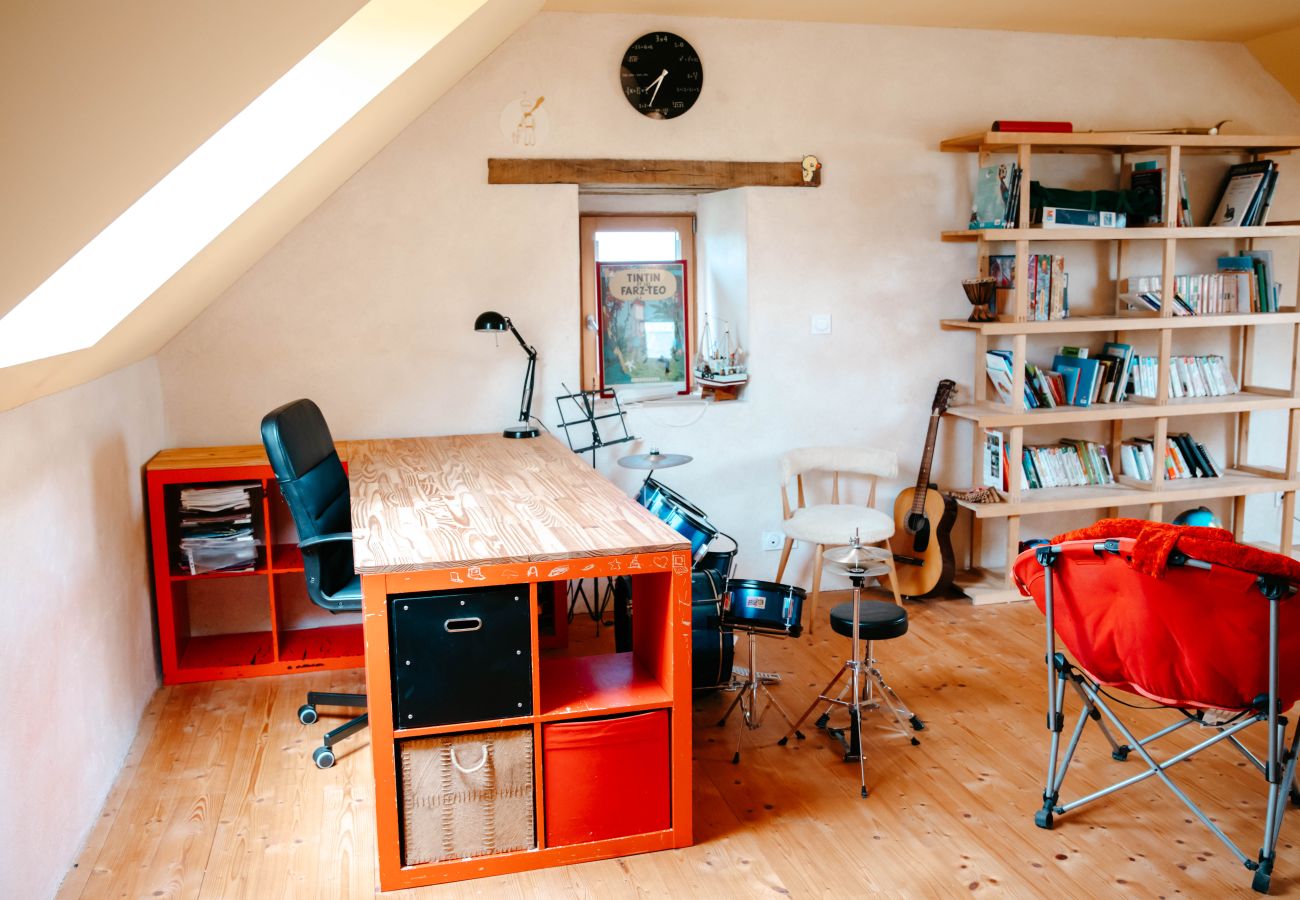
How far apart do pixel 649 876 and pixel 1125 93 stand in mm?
4414

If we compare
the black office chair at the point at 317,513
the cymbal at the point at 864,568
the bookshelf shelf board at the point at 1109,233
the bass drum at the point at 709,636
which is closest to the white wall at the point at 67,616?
the black office chair at the point at 317,513

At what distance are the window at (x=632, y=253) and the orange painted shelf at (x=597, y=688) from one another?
81.7 inches

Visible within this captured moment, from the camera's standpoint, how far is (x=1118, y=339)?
5.41 metres

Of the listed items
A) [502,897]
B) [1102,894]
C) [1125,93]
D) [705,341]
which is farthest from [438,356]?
[1125,93]

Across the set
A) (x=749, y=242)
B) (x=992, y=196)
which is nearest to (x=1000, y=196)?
(x=992, y=196)

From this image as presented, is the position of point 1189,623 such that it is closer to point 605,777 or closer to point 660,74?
point 605,777

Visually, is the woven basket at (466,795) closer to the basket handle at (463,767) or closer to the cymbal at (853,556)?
the basket handle at (463,767)

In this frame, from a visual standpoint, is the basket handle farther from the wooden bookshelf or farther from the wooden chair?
the wooden bookshelf

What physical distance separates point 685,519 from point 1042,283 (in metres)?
2.35

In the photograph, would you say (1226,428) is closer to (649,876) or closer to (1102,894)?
(1102,894)

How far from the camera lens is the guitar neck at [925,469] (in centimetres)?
495

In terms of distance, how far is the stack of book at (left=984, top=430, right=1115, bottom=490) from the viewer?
516cm

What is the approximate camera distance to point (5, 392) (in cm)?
238

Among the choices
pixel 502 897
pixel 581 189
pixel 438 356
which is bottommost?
pixel 502 897
